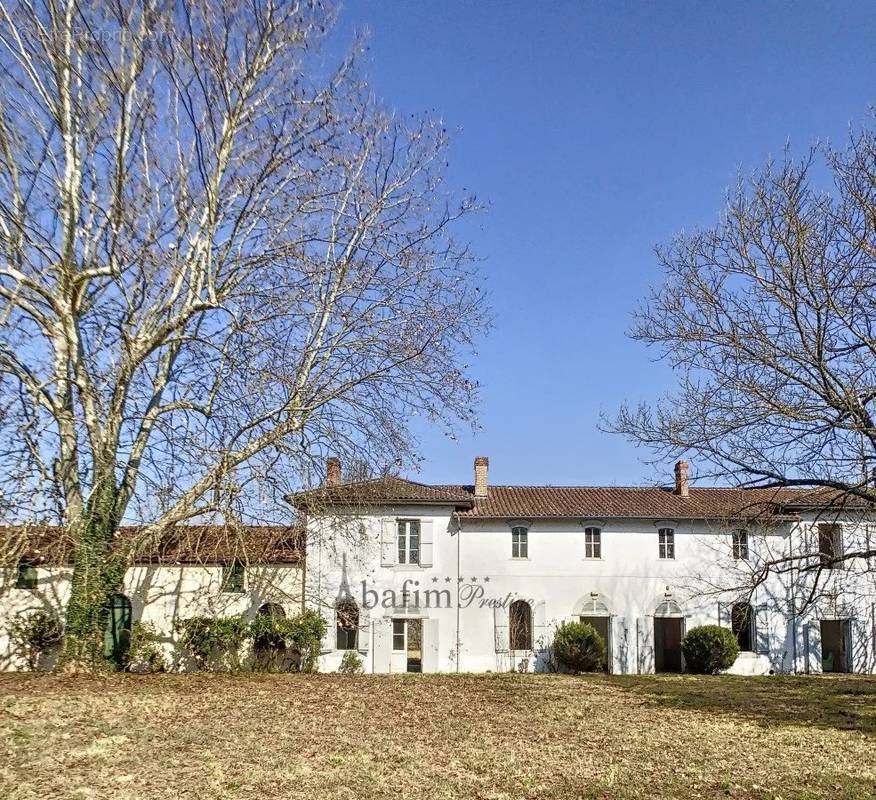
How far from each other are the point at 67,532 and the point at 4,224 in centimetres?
536

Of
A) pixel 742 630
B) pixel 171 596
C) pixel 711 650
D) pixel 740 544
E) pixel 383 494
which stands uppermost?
pixel 383 494

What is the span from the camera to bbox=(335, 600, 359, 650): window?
2467 centimetres

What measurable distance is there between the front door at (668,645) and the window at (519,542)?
5676 millimetres

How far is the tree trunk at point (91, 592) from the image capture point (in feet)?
47.9

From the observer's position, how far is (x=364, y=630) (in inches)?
976

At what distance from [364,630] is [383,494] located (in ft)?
16.2

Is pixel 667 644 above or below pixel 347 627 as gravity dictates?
below

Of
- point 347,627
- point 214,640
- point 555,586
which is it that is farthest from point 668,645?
point 214,640

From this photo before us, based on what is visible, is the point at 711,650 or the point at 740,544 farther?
the point at 740,544

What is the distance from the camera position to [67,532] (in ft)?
45.6

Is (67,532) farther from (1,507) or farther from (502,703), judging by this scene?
(502,703)

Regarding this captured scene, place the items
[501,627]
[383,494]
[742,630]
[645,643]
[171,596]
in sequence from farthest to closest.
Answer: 1. [742,630]
2. [645,643]
3. [501,627]
4. [383,494]
5. [171,596]

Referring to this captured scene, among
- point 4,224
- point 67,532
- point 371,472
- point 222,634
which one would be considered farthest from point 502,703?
point 4,224

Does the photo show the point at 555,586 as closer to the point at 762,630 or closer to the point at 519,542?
the point at 519,542
